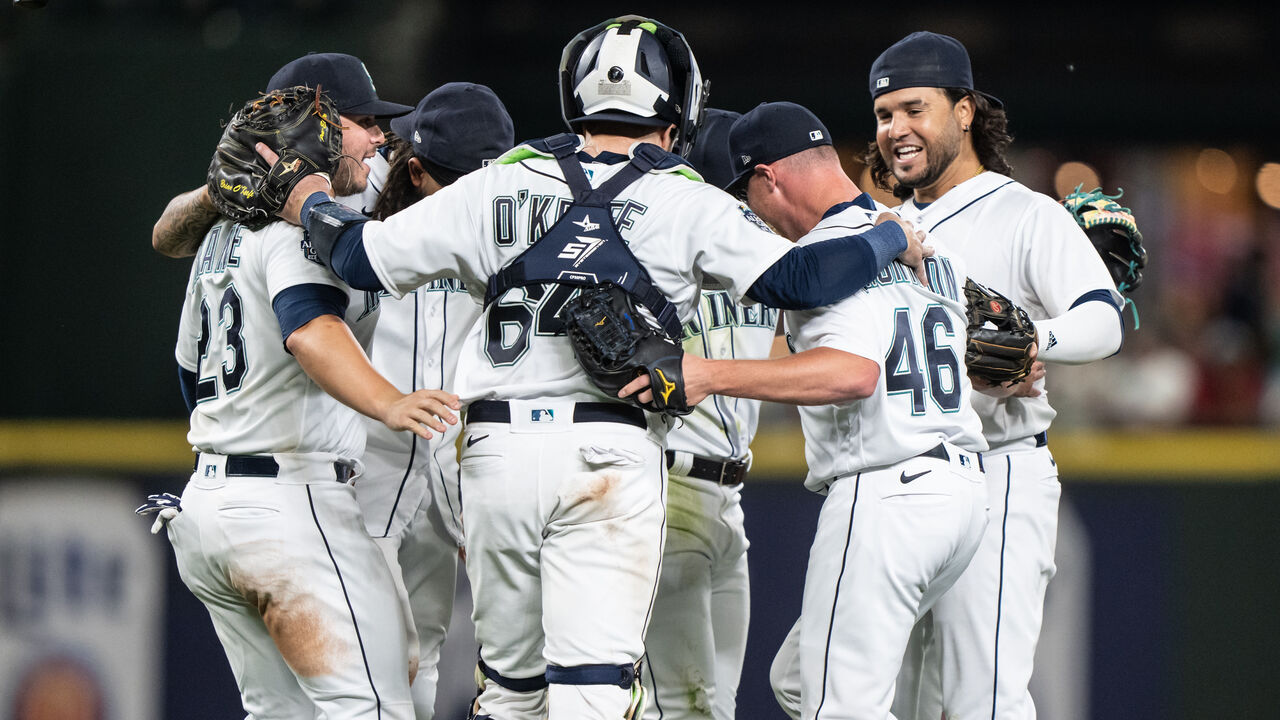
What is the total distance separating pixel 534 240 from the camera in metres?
3.45

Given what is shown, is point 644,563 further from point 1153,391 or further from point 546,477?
point 1153,391

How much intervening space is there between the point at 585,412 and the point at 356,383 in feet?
1.95

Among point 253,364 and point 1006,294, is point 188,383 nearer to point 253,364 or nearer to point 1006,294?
point 253,364

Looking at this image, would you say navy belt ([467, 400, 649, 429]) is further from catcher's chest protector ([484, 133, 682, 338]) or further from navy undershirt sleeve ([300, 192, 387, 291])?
navy undershirt sleeve ([300, 192, 387, 291])

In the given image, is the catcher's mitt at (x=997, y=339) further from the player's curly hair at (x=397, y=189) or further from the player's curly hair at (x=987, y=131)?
the player's curly hair at (x=397, y=189)

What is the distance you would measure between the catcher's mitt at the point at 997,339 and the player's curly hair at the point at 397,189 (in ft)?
6.40

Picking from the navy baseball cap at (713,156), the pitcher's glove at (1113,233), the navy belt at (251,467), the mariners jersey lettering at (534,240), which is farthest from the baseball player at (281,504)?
the pitcher's glove at (1113,233)

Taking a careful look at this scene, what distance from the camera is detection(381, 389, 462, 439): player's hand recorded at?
3.38 m

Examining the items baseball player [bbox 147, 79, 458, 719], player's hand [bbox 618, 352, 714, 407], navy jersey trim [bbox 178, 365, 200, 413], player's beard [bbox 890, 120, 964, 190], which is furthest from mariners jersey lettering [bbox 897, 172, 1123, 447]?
navy jersey trim [bbox 178, 365, 200, 413]

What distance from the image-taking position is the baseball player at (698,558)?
14.9 ft

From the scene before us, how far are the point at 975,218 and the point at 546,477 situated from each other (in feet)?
6.36

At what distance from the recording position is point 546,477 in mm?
3354

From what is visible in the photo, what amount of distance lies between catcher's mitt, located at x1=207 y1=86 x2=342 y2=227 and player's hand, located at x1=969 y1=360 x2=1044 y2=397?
→ 206cm

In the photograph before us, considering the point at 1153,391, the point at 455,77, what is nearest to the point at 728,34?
the point at 455,77
